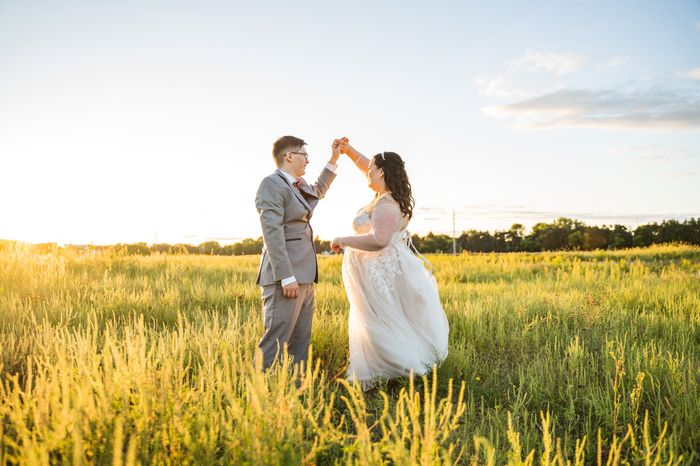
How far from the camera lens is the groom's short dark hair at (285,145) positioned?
14.6 feet

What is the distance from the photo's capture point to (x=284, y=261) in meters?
4.05

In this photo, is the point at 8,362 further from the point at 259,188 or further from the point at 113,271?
the point at 113,271

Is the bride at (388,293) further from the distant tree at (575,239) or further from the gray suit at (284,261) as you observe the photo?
the distant tree at (575,239)

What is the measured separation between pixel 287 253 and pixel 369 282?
3.02ft

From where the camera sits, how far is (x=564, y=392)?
13.8 feet

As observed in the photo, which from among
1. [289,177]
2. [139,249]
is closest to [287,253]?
[289,177]

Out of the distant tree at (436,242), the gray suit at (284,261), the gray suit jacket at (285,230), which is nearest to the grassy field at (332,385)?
the gray suit at (284,261)

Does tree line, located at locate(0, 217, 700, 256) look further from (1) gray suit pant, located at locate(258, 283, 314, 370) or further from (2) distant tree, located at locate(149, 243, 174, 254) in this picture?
(1) gray suit pant, located at locate(258, 283, 314, 370)

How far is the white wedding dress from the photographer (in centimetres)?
442

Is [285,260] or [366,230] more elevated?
[366,230]

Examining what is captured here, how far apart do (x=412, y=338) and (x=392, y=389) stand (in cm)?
54

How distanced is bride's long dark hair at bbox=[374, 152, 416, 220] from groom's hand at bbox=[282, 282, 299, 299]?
1341 millimetres

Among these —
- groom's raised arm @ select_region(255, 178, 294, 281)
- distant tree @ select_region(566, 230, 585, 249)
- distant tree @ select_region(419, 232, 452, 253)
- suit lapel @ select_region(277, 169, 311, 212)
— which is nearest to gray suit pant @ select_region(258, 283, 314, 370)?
groom's raised arm @ select_region(255, 178, 294, 281)

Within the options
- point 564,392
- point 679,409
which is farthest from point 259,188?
point 679,409
